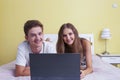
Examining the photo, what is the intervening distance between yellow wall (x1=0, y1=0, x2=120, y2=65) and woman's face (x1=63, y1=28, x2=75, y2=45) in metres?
1.78

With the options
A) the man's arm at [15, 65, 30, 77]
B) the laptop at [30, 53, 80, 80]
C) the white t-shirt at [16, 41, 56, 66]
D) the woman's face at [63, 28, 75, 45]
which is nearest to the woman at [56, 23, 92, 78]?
the woman's face at [63, 28, 75, 45]

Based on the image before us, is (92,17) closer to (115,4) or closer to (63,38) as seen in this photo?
(115,4)

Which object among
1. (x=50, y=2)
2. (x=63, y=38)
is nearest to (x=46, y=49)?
(x=63, y=38)

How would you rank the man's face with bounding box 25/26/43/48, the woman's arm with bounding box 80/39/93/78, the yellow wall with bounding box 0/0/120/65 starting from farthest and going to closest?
the yellow wall with bounding box 0/0/120/65 → the woman's arm with bounding box 80/39/93/78 → the man's face with bounding box 25/26/43/48

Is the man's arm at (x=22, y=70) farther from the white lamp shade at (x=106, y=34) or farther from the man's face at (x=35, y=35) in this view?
the white lamp shade at (x=106, y=34)

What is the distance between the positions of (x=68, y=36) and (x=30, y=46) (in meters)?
0.45

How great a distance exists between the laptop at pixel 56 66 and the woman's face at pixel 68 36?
1.02 meters

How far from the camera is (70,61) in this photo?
1.27m

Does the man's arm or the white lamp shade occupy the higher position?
the white lamp shade

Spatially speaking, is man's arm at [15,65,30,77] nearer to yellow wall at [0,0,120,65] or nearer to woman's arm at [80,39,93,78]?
→ woman's arm at [80,39,93,78]

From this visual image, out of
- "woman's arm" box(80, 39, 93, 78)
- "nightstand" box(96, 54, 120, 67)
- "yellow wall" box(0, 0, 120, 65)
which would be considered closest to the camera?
"woman's arm" box(80, 39, 93, 78)

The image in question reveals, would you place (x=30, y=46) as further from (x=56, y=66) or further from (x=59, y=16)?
(x=59, y=16)

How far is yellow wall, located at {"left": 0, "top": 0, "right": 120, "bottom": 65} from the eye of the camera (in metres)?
4.09

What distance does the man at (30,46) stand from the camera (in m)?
1.83
